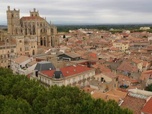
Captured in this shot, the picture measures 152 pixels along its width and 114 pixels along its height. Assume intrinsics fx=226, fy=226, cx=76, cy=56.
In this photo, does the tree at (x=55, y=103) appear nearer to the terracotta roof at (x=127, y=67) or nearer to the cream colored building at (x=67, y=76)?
the cream colored building at (x=67, y=76)

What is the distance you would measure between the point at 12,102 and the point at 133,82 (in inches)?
1193

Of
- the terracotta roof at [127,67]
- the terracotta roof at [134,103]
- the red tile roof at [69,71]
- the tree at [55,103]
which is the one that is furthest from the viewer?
the terracotta roof at [127,67]

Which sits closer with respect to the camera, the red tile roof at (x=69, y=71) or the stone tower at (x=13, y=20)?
the red tile roof at (x=69, y=71)

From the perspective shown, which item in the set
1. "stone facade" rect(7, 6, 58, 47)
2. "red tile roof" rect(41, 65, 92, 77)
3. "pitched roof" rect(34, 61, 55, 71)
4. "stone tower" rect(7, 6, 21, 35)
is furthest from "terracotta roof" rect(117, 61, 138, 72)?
"stone tower" rect(7, 6, 21, 35)

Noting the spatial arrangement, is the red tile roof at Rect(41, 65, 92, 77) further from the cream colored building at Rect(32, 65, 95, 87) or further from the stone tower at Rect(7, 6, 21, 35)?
the stone tower at Rect(7, 6, 21, 35)

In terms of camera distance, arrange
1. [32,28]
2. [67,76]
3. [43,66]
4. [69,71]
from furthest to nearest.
Answer: 1. [32,28]
2. [43,66]
3. [69,71]
4. [67,76]

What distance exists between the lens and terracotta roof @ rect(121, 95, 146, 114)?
3093 cm

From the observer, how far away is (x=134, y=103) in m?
32.1

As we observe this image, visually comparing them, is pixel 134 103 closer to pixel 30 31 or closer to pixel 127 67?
pixel 127 67

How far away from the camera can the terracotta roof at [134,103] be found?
1218 inches

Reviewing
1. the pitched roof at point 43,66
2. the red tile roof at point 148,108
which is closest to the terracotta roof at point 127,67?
the pitched roof at point 43,66

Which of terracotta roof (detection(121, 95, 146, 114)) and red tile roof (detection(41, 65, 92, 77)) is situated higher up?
red tile roof (detection(41, 65, 92, 77))

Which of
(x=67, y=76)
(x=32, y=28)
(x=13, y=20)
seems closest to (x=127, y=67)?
(x=67, y=76)

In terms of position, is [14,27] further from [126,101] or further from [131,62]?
[126,101]
